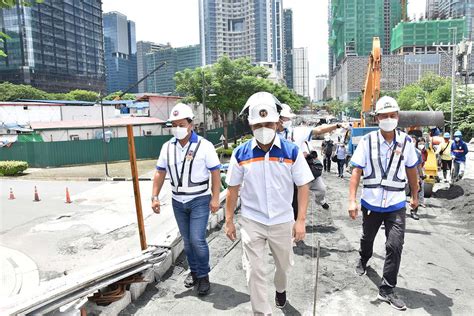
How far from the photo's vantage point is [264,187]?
3566 mm

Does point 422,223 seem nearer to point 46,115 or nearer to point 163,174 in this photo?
point 163,174

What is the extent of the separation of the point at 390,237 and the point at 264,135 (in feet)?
5.80

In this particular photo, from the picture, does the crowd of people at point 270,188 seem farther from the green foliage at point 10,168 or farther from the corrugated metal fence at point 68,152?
the corrugated metal fence at point 68,152

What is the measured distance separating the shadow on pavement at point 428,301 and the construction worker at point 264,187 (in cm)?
128

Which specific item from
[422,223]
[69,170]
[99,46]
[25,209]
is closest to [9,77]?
[99,46]

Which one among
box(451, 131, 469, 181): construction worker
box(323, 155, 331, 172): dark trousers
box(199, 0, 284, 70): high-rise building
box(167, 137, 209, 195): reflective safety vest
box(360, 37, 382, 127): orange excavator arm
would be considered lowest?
box(323, 155, 331, 172): dark trousers

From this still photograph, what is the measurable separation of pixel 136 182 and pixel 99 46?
12944 centimetres

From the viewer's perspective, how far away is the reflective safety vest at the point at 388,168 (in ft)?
13.8

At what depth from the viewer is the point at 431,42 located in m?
114

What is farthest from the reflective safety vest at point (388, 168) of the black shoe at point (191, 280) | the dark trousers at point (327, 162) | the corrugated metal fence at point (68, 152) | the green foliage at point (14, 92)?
the green foliage at point (14, 92)

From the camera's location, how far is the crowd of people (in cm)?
355

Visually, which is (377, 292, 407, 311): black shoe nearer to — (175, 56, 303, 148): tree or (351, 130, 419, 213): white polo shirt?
(351, 130, 419, 213): white polo shirt

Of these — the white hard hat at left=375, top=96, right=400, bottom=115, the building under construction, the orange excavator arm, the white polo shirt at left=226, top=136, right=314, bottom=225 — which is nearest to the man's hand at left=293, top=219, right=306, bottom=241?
the white polo shirt at left=226, top=136, right=314, bottom=225

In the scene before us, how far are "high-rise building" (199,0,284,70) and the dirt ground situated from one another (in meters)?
156
